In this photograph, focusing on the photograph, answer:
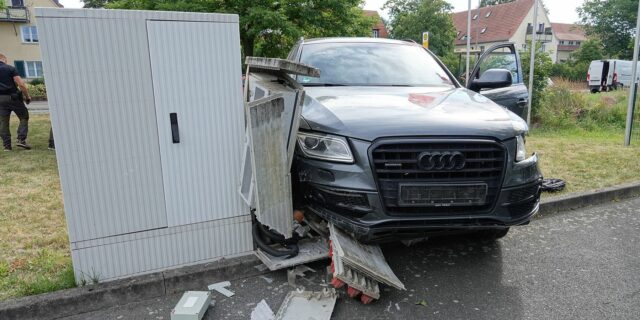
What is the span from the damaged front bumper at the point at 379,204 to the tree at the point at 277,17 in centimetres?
1017

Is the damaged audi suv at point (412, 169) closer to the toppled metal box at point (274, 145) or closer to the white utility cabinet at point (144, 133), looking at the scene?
the toppled metal box at point (274, 145)

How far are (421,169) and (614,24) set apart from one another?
227 feet

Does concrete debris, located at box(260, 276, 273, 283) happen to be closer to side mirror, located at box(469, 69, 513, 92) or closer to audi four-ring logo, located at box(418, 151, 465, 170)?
audi four-ring logo, located at box(418, 151, 465, 170)

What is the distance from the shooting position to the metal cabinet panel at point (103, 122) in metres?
2.74

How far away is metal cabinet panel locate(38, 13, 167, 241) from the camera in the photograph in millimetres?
2744

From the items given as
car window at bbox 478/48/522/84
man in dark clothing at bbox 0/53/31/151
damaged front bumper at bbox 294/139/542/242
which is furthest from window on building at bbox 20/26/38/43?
damaged front bumper at bbox 294/139/542/242

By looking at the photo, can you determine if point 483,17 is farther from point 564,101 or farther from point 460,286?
point 460,286

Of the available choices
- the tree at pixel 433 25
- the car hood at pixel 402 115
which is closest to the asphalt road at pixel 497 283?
the car hood at pixel 402 115

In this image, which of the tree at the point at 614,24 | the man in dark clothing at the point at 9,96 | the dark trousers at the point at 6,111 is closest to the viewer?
the man in dark clothing at the point at 9,96

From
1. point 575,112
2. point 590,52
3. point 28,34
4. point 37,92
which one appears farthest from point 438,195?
point 590,52

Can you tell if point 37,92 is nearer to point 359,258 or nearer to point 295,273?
point 295,273

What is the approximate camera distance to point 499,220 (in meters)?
3.10

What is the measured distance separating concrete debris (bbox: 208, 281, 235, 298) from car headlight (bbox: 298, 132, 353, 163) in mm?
1113

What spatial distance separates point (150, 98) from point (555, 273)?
3.24 meters
